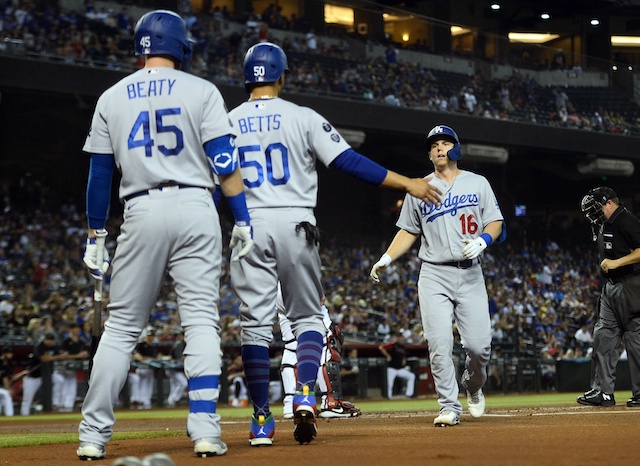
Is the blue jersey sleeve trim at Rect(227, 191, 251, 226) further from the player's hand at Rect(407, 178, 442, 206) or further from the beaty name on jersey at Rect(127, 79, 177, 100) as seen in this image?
the player's hand at Rect(407, 178, 442, 206)

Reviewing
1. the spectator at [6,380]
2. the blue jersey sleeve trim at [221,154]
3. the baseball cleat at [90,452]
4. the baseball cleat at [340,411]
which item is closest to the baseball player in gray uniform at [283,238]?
the blue jersey sleeve trim at [221,154]

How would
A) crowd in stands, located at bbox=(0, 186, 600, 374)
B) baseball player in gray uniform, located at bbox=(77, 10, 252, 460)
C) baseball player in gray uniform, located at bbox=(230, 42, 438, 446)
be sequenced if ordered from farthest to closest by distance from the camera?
1. crowd in stands, located at bbox=(0, 186, 600, 374)
2. baseball player in gray uniform, located at bbox=(230, 42, 438, 446)
3. baseball player in gray uniform, located at bbox=(77, 10, 252, 460)

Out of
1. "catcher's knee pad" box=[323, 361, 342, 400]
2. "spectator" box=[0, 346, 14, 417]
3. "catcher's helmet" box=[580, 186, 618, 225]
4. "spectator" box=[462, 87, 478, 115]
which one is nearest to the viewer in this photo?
"catcher's knee pad" box=[323, 361, 342, 400]

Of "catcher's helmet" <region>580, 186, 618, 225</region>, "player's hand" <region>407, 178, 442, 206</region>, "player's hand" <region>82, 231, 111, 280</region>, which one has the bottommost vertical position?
"player's hand" <region>82, 231, 111, 280</region>

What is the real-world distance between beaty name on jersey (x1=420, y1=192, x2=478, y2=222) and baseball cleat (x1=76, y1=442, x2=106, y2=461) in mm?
3382

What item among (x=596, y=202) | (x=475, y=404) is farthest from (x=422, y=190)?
(x=596, y=202)

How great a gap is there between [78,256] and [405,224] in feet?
50.4

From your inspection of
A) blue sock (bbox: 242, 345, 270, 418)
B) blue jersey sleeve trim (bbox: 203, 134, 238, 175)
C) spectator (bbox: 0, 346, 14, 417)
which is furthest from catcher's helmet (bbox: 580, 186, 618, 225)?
spectator (bbox: 0, 346, 14, 417)

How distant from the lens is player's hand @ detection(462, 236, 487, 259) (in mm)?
6801

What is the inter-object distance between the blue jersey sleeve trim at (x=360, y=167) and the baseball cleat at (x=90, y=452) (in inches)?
71.8

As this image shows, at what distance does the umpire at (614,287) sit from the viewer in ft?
30.4

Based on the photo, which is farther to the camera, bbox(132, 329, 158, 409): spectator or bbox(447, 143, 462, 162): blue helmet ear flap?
bbox(132, 329, 158, 409): spectator

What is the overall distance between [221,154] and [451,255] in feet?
9.06

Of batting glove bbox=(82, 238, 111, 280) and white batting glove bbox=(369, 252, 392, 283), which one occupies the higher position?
white batting glove bbox=(369, 252, 392, 283)
